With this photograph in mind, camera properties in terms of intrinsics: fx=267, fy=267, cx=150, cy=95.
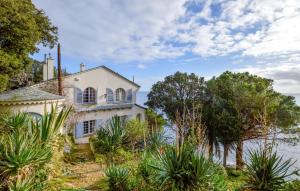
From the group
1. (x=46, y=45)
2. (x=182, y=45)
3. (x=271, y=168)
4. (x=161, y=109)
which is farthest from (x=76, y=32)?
(x=271, y=168)

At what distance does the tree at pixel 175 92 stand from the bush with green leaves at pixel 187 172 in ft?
76.4

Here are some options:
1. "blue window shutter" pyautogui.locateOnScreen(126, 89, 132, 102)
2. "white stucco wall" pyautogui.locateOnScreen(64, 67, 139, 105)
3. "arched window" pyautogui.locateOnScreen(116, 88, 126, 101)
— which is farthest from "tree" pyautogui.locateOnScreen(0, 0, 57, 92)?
"blue window shutter" pyautogui.locateOnScreen(126, 89, 132, 102)

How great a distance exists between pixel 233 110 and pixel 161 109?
33.9ft

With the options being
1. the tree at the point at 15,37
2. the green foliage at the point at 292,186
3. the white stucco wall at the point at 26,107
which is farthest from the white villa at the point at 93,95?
the green foliage at the point at 292,186

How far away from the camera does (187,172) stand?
8.15m

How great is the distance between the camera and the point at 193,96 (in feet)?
105

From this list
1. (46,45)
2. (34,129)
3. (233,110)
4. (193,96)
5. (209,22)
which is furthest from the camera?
(193,96)

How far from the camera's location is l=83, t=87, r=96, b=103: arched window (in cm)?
2878

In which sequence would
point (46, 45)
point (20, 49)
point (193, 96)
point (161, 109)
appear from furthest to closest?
1. point (161, 109)
2. point (193, 96)
3. point (46, 45)
4. point (20, 49)

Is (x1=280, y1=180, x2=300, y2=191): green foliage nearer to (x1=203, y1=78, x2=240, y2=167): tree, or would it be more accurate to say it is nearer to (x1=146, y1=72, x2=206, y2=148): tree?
(x1=203, y1=78, x2=240, y2=167): tree

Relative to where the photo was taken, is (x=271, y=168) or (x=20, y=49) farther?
(x=20, y=49)

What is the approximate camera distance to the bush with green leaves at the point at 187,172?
813 centimetres

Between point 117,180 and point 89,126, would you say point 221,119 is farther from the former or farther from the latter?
point 117,180

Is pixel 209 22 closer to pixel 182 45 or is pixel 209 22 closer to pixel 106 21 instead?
pixel 106 21
